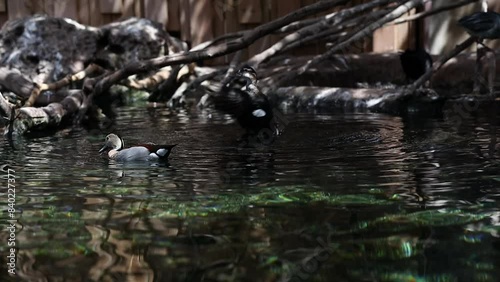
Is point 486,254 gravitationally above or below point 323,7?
below

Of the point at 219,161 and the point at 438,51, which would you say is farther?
the point at 438,51

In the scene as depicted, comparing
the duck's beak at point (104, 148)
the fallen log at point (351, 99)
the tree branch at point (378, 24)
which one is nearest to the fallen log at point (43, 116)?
the duck's beak at point (104, 148)

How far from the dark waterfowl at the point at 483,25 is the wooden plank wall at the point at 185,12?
2.98m

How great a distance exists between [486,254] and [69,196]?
218cm

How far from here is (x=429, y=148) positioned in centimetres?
572

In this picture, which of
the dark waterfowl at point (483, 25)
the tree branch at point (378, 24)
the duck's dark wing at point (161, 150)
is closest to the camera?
the duck's dark wing at point (161, 150)

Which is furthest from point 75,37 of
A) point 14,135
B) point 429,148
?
point 429,148

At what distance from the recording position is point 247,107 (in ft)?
21.6

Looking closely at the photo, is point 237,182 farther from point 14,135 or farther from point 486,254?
point 14,135

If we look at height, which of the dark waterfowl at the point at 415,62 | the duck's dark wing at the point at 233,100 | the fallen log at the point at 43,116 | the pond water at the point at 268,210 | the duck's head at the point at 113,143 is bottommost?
the pond water at the point at 268,210

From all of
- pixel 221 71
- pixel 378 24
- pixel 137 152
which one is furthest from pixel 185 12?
pixel 137 152

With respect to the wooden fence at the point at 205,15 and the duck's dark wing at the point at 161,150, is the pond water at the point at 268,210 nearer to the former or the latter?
the duck's dark wing at the point at 161,150

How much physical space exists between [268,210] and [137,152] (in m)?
1.77

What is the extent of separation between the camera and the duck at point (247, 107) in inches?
259
